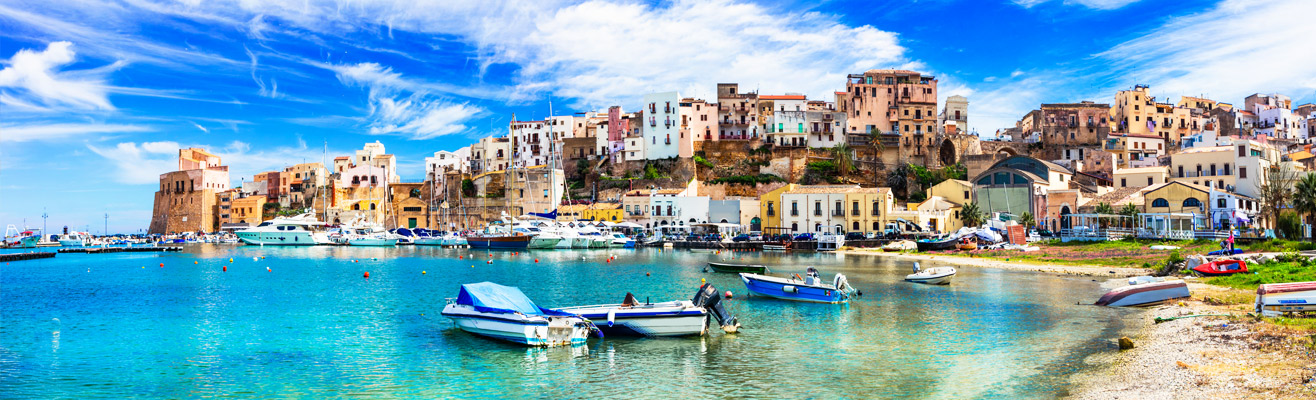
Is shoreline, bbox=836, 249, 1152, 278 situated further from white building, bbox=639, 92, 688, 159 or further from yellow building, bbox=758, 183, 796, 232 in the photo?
white building, bbox=639, 92, 688, 159

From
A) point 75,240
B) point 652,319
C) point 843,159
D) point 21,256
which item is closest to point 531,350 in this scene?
point 652,319

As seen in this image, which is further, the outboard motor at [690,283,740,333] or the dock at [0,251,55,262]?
the dock at [0,251,55,262]

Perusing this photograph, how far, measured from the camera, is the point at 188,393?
1477 centimetres

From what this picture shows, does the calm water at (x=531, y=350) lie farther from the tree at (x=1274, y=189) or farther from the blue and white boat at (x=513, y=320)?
the tree at (x=1274, y=189)

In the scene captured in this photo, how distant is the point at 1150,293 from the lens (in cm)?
2336

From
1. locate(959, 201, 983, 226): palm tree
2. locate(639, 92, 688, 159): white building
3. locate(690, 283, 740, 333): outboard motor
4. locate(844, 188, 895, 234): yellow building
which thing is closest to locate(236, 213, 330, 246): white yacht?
locate(639, 92, 688, 159): white building

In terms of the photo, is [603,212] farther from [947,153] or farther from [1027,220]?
[1027,220]

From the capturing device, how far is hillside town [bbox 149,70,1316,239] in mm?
62281

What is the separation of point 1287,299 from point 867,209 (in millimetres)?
49232

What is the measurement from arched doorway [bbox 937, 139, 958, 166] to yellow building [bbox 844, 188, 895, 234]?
69.2ft

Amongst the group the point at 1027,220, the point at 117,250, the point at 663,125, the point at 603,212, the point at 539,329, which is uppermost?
the point at 663,125

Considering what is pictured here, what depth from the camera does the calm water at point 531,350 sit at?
15.1 m

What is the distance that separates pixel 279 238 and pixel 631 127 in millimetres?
40466

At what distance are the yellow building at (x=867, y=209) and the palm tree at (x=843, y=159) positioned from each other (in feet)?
42.2
